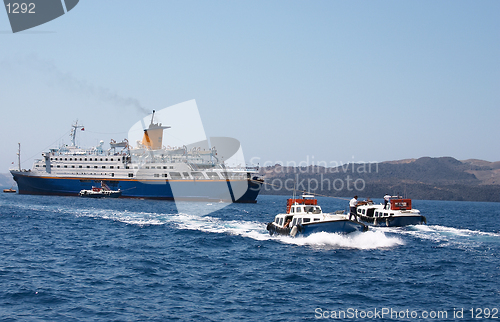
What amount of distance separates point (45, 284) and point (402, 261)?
2204cm

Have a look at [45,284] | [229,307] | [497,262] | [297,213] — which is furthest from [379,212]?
[45,284]

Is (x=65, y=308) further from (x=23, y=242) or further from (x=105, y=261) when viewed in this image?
(x=23, y=242)

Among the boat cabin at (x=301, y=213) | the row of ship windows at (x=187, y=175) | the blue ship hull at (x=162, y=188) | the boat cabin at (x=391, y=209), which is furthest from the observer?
the row of ship windows at (x=187, y=175)

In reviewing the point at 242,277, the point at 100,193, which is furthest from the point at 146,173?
the point at 242,277

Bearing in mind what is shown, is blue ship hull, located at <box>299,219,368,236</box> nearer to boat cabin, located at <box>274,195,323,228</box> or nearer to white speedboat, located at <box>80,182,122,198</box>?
boat cabin, located at <box>274,195,323,228</box>

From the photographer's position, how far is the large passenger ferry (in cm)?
9375

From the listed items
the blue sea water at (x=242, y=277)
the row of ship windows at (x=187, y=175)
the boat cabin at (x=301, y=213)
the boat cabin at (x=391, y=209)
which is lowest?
the blue sea water at (x=242, y=277)

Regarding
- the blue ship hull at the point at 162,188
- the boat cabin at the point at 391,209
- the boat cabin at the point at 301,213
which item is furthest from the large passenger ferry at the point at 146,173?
the boat cabin at the point at 301,213

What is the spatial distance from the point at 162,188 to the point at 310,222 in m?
68.5

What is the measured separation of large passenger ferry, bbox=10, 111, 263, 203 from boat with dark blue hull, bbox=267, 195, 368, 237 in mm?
55681

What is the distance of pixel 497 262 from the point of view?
2697 cm

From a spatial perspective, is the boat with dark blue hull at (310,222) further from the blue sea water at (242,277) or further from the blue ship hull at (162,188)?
the blue ship hull at (162,188)

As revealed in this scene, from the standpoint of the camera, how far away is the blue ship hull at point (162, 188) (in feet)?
302

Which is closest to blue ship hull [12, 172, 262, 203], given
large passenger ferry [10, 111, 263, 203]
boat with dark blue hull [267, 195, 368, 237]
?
large passenger ferry [10, 111, 263, 203]
